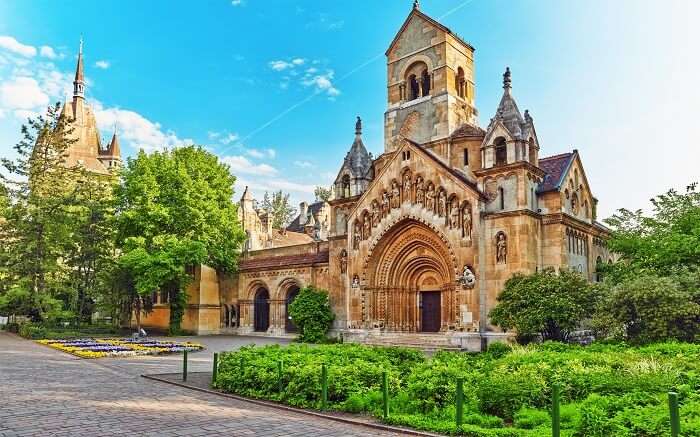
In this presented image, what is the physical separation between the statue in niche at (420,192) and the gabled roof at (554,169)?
5.57 metres

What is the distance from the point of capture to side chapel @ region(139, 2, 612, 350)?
2492 centimetres

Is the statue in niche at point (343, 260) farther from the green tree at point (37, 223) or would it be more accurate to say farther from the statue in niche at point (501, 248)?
the green tree at point (37, 223)

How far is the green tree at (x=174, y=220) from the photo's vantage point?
3384cm

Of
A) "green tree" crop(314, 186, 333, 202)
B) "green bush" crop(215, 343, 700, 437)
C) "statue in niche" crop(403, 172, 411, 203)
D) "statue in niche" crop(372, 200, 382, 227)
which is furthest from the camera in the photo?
"green tree" crop(314, 186, 333, 202)

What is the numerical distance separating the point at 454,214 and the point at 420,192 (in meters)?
2.34

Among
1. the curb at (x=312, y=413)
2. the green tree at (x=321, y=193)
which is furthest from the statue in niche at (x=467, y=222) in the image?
the green tree at (x=321, y=193)

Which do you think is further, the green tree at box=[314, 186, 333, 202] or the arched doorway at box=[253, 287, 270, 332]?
the green tree at box=[314, 186, 333, 202]

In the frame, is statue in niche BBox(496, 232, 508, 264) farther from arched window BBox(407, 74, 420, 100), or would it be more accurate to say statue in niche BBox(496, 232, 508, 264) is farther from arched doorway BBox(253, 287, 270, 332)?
arched doorway BBox(253, 287, 270, 332)

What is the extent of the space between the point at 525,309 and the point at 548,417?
41.3 feet

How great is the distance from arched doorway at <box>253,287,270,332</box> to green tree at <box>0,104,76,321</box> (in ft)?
41.7

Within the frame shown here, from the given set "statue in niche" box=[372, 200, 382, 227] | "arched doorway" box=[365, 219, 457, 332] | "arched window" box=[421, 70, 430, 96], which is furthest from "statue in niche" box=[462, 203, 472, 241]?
"arched window" box=[421, 70, 430, 96]

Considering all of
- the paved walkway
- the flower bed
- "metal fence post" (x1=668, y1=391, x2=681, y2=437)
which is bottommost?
the flower bed

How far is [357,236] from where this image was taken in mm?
30547

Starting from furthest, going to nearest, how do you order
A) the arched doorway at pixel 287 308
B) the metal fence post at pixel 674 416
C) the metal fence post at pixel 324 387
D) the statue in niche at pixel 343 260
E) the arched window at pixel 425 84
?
1. the arched doorway at pixel 287 308
2. the arched window at pixel 425 84
3. the statue in niche at pixel 343 260
4. the metal fence post at pixel 324 387
5. the metal fence post at pixel 674 416
